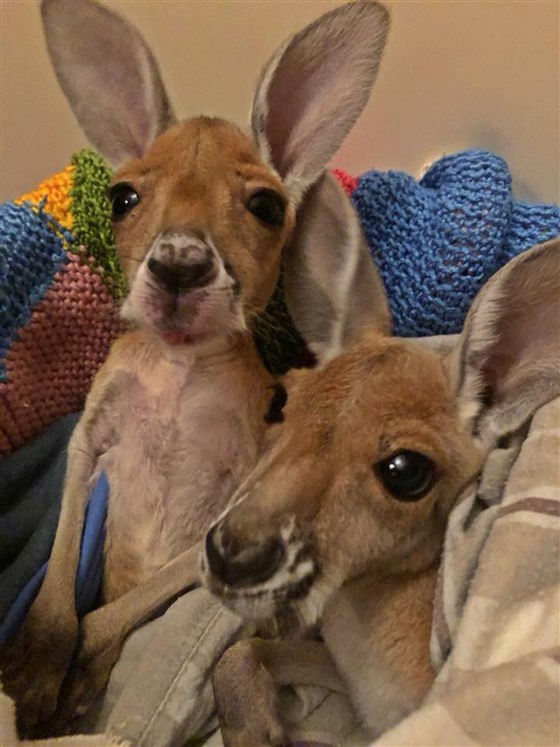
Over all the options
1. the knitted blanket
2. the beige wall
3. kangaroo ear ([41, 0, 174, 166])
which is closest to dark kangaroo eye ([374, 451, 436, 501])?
the knitted blanket

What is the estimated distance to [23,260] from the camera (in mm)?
1686

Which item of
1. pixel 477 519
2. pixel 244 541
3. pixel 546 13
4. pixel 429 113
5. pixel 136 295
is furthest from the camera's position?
pixel 429 113

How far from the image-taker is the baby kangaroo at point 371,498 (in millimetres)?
1142

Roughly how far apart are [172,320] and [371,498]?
0.46 meters

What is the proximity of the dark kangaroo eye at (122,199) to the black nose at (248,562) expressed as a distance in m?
0.74

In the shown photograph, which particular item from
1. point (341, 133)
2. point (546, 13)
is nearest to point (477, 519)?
point (341, 133)

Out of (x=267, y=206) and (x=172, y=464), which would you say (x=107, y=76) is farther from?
(x=172, y=464)

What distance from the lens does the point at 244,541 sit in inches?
43.3

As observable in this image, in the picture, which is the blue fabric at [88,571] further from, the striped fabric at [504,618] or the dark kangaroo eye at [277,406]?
the striped fabric at [504,618]

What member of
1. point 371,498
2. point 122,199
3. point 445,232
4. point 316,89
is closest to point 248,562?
point 371,498

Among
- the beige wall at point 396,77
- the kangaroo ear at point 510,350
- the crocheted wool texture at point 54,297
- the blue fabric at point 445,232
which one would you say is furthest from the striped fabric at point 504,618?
the beige wall at point 396,77

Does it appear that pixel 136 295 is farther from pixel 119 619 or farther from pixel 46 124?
pixel 46 124

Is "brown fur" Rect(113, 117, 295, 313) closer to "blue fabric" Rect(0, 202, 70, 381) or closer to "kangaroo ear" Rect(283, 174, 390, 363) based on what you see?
"kangaroo ear" Rect(283, 174, 390, 363)

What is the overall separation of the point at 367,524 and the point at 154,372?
26.0 inches
